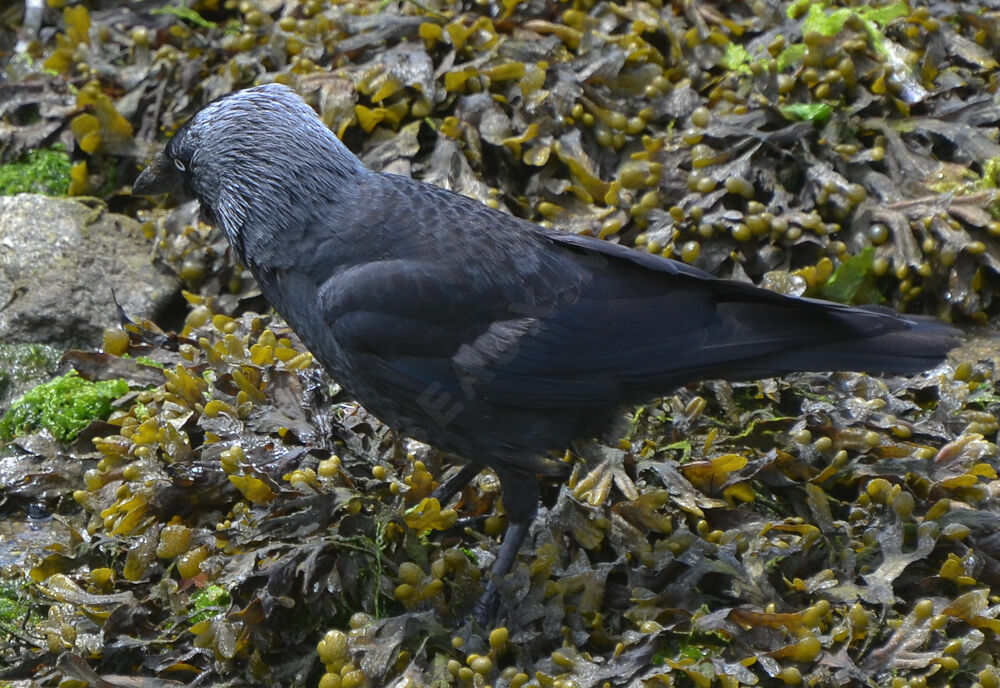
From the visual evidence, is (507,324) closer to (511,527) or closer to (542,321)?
(542,321)

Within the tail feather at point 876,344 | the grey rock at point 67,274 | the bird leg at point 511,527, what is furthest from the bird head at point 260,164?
the tail feather at point 876,344

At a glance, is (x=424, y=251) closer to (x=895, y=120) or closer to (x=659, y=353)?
(x=659, y=353)

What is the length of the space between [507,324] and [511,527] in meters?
0.71

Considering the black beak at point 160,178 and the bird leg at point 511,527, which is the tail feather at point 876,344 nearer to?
the bird leg at point 511,527

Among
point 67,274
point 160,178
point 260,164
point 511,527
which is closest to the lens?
point 511,527

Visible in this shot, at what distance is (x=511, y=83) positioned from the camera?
546 centimetres

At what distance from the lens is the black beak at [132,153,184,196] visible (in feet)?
13.7

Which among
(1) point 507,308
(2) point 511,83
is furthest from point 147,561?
(2) point 511,83

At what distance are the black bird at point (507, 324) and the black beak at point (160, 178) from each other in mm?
609

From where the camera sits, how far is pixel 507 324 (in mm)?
3537

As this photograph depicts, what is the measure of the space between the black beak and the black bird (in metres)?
0.61

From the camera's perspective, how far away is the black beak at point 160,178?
13.7ft

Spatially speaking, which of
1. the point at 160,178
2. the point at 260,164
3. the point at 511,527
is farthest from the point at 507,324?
the point at 160,178

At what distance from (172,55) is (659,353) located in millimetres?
3796
